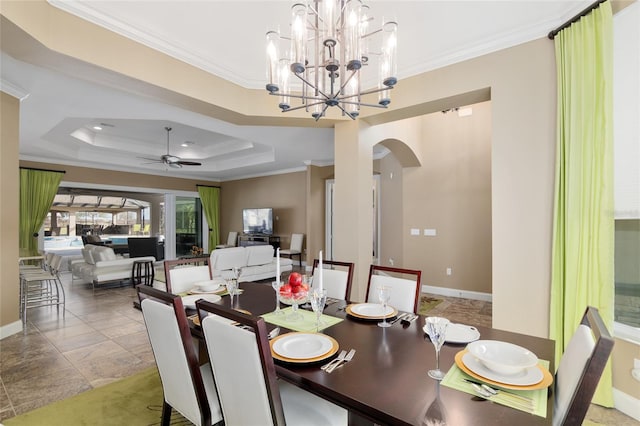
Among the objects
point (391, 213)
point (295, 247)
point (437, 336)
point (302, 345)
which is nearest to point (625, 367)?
point (437, 336)

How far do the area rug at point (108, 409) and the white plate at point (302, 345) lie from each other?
1.18 m

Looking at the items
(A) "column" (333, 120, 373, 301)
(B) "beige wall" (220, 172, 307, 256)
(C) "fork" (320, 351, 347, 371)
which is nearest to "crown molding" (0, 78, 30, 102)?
(A) "column" (333, 120, 373, 301)

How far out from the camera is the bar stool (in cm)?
584

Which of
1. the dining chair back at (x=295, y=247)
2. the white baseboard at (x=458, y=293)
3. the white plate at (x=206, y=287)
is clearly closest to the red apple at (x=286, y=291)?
the white plate at (x=206, y=287)

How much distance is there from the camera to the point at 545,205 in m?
2.35

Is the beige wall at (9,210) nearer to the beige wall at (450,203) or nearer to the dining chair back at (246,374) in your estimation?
the dining chair back at (246,374)

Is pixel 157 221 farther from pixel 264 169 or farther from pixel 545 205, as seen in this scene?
pixel 545 205

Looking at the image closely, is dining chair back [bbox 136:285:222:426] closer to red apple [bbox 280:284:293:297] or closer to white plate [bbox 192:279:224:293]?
red apple [bbox 280:284:293:297]

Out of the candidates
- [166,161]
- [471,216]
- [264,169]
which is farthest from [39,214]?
[471,216]

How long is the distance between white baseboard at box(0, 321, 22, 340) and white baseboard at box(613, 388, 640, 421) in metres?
5.64

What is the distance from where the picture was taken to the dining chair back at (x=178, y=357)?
137 cm

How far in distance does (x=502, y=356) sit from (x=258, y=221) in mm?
8002

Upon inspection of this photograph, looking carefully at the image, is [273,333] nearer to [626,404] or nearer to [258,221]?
[626,404]

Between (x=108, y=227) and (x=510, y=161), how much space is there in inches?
536
